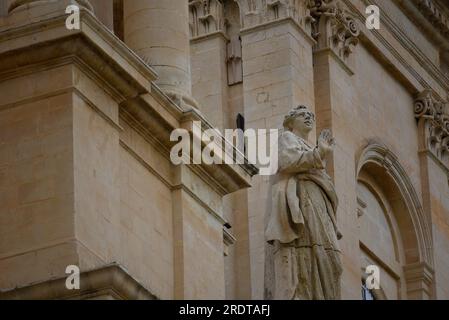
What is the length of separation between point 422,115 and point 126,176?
1529 cm

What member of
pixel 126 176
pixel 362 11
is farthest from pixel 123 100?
pixel 362 11

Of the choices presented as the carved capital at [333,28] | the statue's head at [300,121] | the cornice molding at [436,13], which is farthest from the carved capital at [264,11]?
the statue's head at [300,121]

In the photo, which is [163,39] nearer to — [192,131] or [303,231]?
[192,131]

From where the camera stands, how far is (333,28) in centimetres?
4447

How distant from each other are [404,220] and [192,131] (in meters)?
13.6

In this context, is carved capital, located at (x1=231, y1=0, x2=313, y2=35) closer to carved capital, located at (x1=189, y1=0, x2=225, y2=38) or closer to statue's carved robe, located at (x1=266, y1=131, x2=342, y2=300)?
carved capital, located at (x1=189, y1=0, x2=225, y2=38)

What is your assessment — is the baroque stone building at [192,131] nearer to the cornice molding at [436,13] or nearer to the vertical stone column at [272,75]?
the vertical stone column at [272,75]

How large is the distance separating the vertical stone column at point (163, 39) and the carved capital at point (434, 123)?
40.8 feet

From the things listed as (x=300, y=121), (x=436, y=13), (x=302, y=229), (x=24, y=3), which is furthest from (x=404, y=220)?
(x=24, y=3)

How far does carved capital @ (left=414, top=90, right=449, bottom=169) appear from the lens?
4778 cm

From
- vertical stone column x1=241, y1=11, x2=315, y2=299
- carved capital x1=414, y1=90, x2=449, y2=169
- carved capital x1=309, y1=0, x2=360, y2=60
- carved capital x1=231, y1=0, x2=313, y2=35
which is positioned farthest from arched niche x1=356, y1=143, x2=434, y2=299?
carved capital x1=231, y1=0, x2=313, y2=35

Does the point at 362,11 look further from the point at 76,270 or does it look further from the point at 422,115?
the point at 76,270

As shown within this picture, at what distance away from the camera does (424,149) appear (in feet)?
157

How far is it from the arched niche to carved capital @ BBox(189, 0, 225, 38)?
4.27 m
